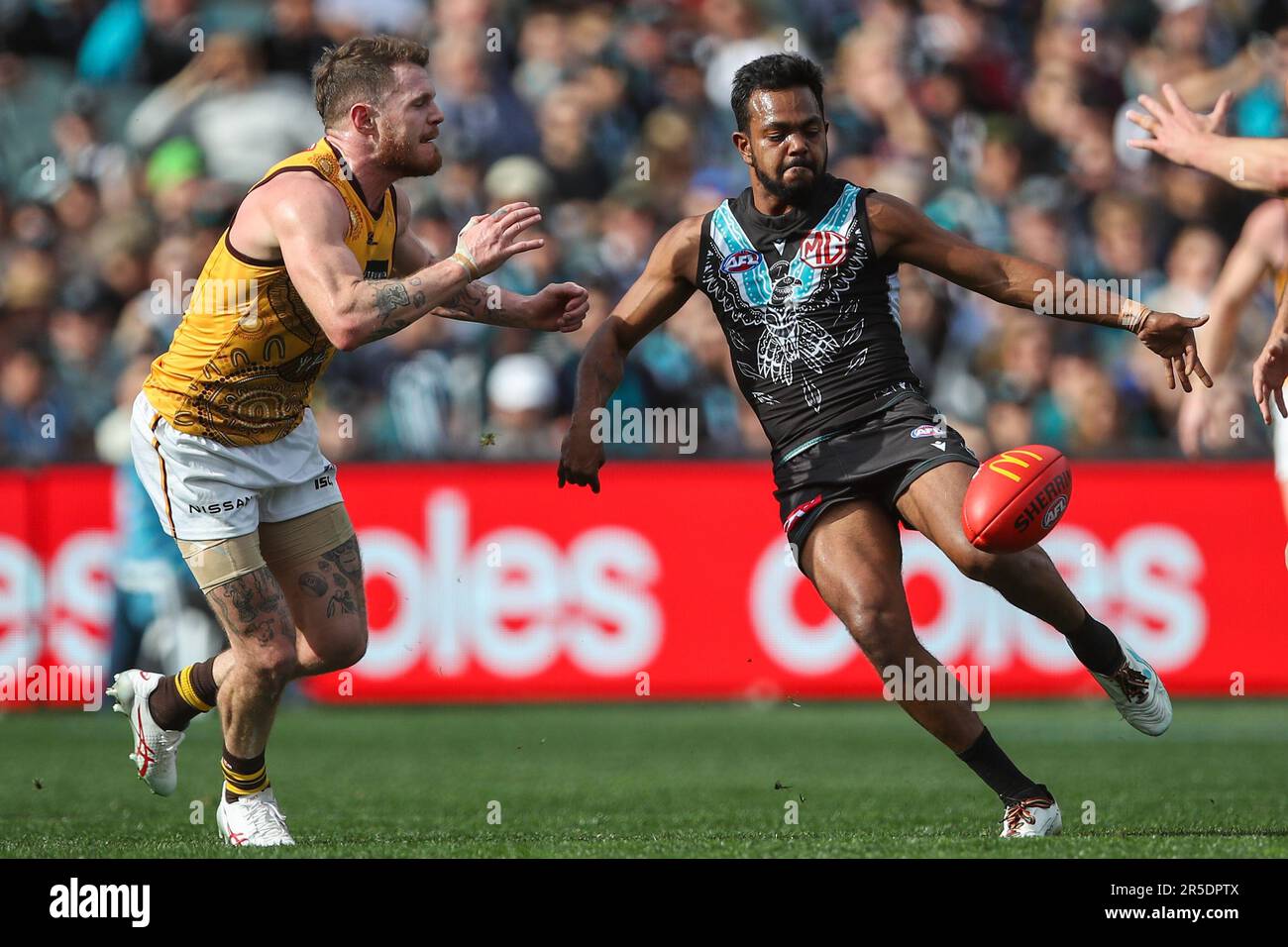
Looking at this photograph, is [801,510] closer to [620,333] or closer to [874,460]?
[874,460]

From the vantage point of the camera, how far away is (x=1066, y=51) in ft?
51.4

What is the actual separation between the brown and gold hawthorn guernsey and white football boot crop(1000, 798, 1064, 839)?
298 centimetres

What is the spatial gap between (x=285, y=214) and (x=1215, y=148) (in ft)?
10.8

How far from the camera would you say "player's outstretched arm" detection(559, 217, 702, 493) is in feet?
22.9

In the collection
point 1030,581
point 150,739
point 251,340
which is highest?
point 251,340

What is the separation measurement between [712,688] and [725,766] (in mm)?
2837

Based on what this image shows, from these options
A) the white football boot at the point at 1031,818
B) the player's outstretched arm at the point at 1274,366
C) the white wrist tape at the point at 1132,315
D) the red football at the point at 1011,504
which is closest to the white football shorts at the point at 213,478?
the red football at the point at 1011,504

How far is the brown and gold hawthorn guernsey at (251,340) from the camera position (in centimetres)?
651

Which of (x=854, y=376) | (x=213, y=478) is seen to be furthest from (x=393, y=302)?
(x=854, y=376)

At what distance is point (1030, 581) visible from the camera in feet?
21.5

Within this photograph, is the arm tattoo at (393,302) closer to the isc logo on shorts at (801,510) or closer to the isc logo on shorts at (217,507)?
the isc logo on shorts at (217,507)

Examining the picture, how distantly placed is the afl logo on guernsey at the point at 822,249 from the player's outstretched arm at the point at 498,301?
2.91 feet
